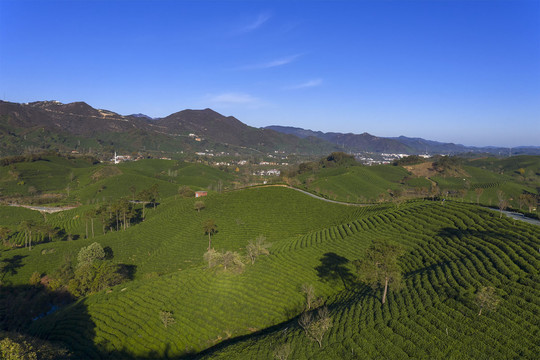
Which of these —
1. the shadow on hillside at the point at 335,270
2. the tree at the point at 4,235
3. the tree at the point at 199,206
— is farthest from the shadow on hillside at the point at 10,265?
the shadow on hillside at the point at 335,270

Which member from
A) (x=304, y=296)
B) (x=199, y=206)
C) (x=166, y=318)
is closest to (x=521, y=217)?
(x=304, y=296)

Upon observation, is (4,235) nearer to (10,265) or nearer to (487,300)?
(10,265)

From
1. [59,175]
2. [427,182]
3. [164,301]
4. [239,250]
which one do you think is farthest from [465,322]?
[59,175]

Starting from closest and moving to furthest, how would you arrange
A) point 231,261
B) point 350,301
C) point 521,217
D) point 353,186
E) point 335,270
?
1. point 350,301
2. point 335,270
3. point 231,261
4. point 521,217
5. point 353,186

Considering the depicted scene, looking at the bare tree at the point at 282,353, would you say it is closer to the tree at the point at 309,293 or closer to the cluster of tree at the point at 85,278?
the tree at the point at 309,293

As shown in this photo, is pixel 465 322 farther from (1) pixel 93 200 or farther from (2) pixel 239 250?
(1) pixel 93 200

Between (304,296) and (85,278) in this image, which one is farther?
(85,278)
